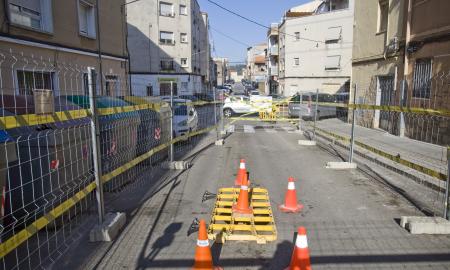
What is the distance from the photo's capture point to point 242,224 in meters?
4.58

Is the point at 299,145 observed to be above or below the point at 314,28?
below

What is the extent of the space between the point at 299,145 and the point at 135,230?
26.7 feet

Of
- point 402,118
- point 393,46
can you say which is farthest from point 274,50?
point 402,118

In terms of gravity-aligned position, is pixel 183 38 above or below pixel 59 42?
above

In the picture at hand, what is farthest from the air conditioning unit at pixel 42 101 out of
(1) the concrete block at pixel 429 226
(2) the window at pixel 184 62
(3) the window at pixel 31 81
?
(2) the window at pixel 184 62

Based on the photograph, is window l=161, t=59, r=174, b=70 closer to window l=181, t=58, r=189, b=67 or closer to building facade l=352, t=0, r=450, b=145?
window l=181, t=58, r=189, b=67

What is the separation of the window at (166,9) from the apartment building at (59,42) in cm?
2365

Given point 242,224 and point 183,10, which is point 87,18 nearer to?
point 242,224

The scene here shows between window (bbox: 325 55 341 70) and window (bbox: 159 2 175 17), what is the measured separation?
18.6 metres

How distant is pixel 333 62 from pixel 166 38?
1934 cm

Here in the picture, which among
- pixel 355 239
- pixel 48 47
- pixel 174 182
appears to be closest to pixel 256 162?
pixel 174 182

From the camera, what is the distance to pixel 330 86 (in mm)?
37750

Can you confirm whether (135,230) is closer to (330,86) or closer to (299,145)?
(299,145)

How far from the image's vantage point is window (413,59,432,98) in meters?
11.2
